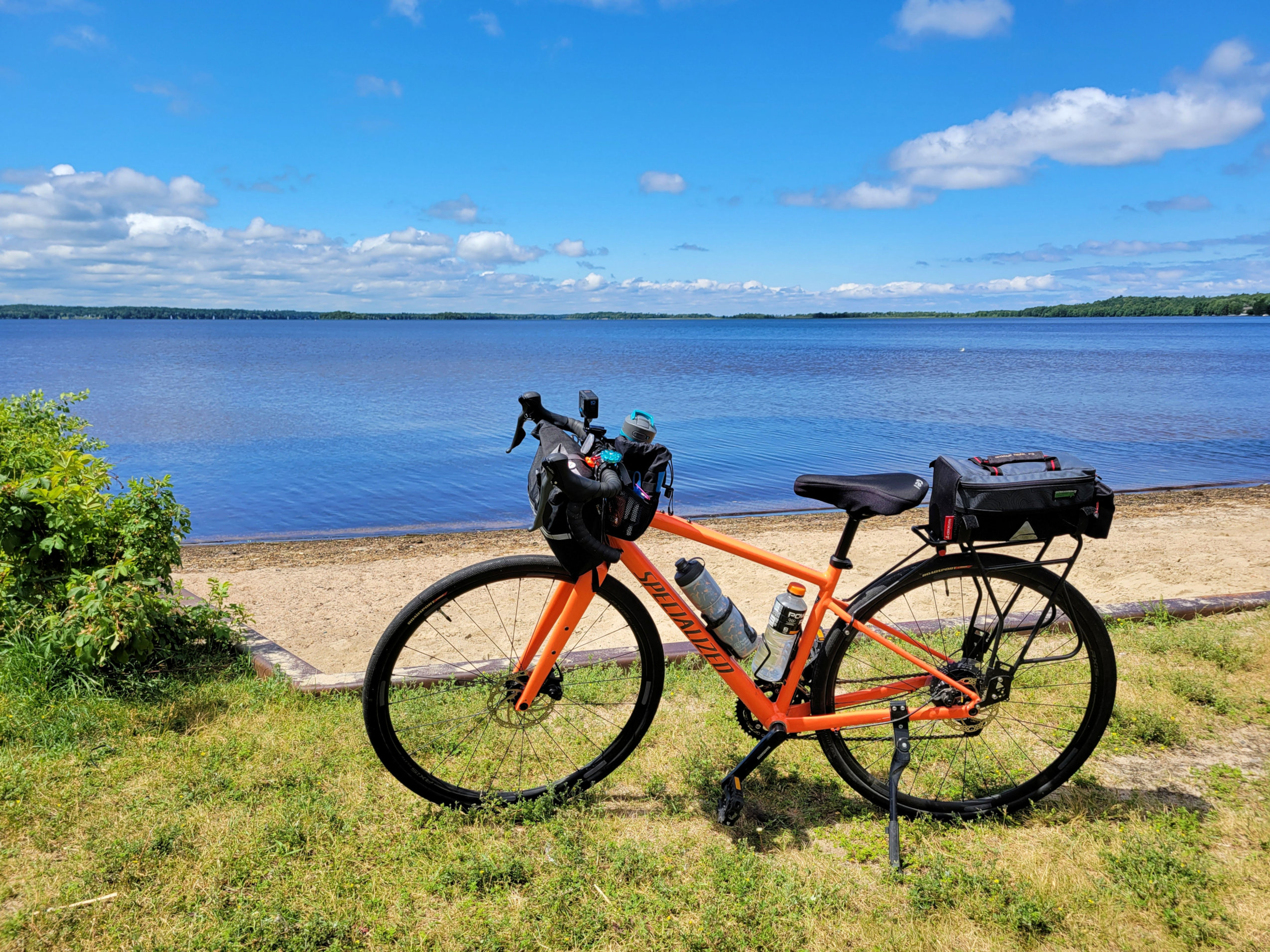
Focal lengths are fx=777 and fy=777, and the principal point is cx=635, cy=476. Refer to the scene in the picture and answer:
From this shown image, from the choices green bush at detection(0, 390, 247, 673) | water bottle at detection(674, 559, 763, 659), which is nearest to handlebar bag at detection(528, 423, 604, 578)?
water bottle at detection(674, 559, 763, 659)

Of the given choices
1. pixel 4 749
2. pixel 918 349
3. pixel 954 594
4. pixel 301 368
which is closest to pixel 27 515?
pixel 4 749

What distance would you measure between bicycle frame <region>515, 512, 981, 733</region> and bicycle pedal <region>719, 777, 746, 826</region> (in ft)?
0.94

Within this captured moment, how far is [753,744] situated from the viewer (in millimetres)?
4059

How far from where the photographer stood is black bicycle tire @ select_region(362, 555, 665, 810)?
313 centimetres

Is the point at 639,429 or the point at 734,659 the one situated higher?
the point at 639,429

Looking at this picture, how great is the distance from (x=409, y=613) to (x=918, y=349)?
303 feet

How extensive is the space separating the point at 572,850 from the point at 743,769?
31.3 inches

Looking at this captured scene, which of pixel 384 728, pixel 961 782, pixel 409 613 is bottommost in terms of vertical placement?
pixel 961 782

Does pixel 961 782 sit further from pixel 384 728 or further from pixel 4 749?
pixel 4 749

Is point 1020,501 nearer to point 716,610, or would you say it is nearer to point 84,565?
point 716,610

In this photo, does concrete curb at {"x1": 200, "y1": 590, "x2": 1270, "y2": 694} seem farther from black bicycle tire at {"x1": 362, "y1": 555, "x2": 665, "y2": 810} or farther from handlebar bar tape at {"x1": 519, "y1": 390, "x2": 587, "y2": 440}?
handlebar bar tape at {"x1": 519, "y1": 390, "x2": 587, "y2": 440}

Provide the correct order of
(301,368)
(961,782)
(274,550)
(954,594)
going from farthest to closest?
(301,368)
(274,550)
(954,594)
(961,782)

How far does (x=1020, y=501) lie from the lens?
3.03 metres

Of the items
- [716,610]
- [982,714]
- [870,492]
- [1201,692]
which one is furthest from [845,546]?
[1201,692]
